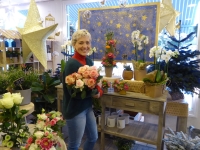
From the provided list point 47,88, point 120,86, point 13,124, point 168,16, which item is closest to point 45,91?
point 47,88

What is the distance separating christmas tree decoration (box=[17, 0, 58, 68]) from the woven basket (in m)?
0.95

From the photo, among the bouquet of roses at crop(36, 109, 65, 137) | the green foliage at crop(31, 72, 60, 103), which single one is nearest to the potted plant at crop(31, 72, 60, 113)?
the green foliage at crop(31, 72, 60, 103)

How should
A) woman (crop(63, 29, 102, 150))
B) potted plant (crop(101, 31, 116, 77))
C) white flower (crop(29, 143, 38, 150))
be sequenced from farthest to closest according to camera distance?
potted plant (crop(101, 31, 116, 77))
woman (crop(63, 29, 102, 150))
white flower (crop(29, 143, 38, 150))

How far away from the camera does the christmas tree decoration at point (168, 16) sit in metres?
1.88

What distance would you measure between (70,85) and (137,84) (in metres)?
0.80

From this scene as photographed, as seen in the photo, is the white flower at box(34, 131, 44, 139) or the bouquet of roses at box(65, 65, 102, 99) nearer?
the white flower at box(34, 131, 44, 139)

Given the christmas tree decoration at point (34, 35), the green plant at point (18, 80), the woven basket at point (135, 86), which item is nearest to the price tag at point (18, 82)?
the green plant at point (18, 80)

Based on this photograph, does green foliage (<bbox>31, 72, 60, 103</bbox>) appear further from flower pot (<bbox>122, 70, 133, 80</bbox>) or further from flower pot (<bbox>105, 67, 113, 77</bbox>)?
flower pot (<bbox>122, 70, 133, 80</bbox>)

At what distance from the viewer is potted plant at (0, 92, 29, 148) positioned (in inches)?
36.2

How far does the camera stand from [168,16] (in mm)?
1923

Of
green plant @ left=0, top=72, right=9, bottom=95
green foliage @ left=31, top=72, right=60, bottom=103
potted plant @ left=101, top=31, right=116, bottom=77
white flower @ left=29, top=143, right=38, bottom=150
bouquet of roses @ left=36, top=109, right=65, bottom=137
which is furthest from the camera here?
green foliage @ left=31, top=72, right=60, bottom=103

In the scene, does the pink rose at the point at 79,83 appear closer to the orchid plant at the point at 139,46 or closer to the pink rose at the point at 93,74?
the pink rose at the point at 93,74

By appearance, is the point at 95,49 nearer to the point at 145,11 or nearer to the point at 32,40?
the point at 145,11

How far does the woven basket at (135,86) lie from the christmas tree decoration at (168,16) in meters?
0.69
